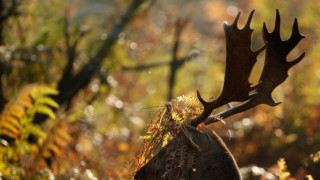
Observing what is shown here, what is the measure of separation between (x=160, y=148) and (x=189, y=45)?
7.79 metres

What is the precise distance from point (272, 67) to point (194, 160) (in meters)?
0.73

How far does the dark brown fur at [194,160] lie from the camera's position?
3570 millimetres

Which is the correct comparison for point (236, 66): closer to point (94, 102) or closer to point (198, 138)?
point (198, 138)

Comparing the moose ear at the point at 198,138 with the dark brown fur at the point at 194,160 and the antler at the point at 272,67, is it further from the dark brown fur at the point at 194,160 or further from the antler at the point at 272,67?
the antler at the point at 272,67

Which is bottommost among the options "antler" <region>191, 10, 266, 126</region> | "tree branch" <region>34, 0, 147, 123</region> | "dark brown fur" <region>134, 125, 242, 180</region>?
"dark brown fur" <region>134, 125, 242, 180</region>

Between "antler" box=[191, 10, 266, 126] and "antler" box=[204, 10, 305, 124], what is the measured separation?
13 cm

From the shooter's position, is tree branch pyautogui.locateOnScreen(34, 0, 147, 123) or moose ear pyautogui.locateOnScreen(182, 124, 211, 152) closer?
moose ear pyautogui.locateOnScreen(182, 124, 211, 152)

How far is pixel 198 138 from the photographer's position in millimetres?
3637

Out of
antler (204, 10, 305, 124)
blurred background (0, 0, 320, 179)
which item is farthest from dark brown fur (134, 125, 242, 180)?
blurred background (0, 0, 320, 179)

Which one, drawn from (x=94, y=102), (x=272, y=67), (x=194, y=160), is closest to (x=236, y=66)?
(x=272, y=67)

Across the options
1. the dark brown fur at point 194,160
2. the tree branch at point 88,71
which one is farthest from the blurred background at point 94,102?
the dark brown fur at point 194,160

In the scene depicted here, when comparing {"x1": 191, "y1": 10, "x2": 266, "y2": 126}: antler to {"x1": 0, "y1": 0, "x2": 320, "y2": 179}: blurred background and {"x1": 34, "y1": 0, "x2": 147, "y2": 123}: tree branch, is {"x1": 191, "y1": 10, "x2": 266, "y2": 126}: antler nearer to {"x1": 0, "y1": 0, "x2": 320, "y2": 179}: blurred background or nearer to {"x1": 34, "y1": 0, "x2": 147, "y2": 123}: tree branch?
{"x1": 0, "y1": 0, "x2": 320, "y2": 179}: blurred background

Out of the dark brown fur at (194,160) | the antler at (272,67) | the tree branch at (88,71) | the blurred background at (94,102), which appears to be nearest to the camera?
the dark brown fur at (194,160)

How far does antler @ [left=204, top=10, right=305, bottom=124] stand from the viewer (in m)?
3.86
